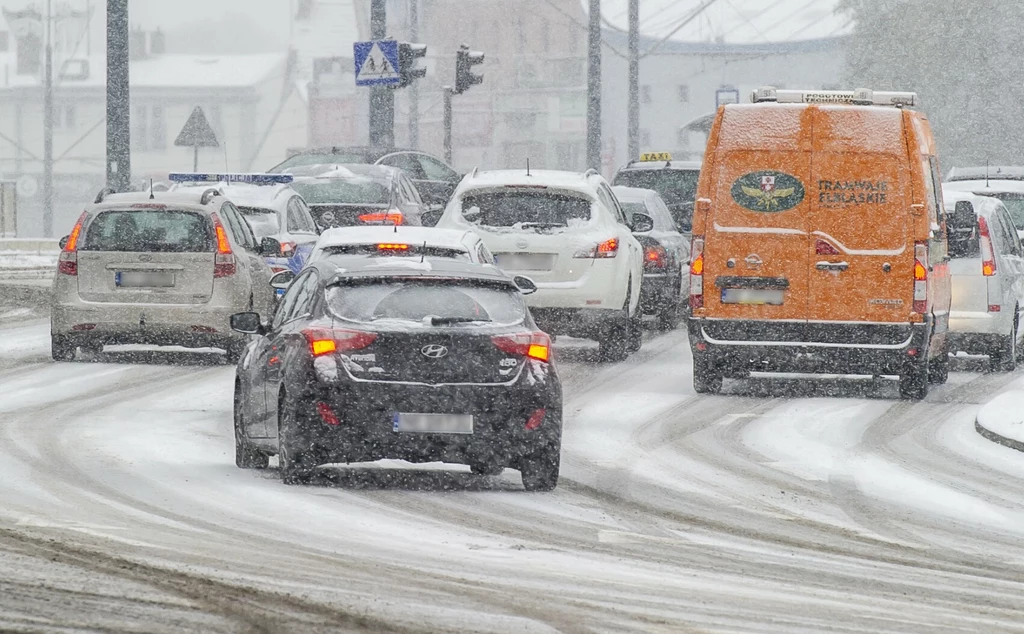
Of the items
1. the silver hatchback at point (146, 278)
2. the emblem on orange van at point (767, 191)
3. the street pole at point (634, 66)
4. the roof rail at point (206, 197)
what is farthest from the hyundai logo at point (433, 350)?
the street pole at point (634, 66)

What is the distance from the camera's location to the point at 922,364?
17609 mm

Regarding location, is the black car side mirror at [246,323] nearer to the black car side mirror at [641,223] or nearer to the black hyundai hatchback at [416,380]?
the black hyundai hatchback at [416,380]

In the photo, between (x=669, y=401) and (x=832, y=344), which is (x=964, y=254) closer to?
(x=832, y=344)

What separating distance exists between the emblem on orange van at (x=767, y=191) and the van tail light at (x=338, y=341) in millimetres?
6850

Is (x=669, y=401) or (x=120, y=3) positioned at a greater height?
(x=120, y=3)

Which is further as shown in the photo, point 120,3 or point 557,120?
point 557,120

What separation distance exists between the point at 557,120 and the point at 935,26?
4806 centimetres

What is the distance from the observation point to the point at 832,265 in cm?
1761

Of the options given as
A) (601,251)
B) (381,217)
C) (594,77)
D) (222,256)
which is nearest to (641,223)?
(601,251)

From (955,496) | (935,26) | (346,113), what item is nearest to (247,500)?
(955,496)

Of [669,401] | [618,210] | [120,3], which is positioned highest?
[120,3]

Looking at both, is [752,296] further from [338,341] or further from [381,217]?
Answer: [381,217]

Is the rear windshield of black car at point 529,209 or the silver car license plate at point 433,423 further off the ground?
the rear windshield of black car at point 529,209

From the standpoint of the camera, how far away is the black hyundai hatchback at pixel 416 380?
11414mm
